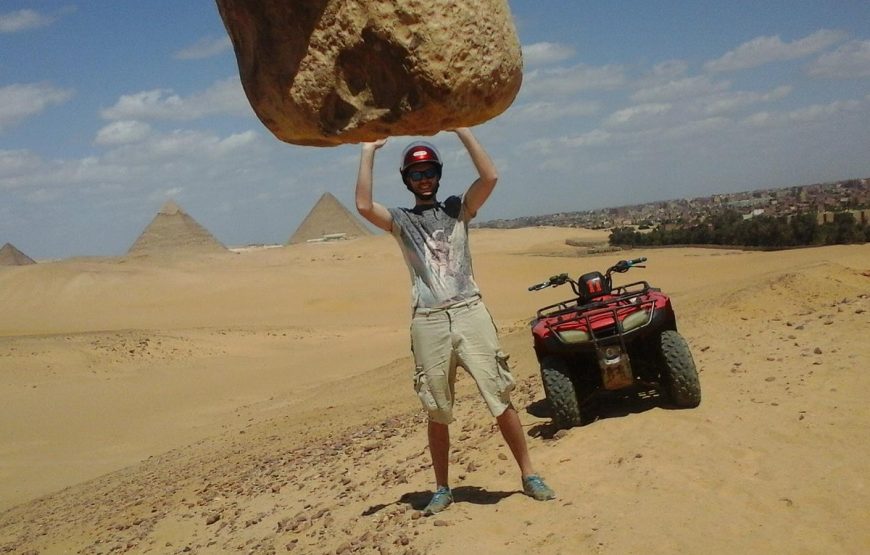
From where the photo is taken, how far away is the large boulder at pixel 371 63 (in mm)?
3061

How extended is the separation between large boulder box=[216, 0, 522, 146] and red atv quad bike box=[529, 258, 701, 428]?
219 cm

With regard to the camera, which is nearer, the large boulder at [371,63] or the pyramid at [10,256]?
the large boulder at [371,63]

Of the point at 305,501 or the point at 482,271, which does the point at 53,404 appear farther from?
the point at 482,271

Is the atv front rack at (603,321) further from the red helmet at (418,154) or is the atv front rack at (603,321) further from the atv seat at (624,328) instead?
the red helmet at (418,154)

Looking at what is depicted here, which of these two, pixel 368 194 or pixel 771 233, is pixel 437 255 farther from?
pixel 771 233

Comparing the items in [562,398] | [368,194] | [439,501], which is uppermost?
[368,194]

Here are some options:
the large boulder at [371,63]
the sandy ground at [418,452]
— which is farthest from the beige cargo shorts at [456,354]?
the large boulder at [371,63]

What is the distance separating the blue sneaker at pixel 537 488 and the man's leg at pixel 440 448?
419 millimetres

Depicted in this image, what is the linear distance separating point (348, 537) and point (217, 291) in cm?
2833

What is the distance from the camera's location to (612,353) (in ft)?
16.6

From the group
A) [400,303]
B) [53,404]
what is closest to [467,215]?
[53,404]

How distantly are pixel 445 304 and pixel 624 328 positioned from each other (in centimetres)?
159

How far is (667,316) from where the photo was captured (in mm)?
5266

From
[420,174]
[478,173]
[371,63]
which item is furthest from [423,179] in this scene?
[371,63]
